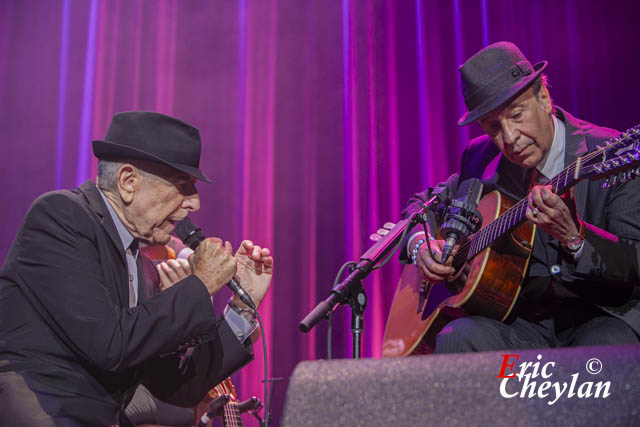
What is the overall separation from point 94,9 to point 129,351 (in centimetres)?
451

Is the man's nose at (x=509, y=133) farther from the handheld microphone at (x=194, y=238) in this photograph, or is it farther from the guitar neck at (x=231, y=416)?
the guitar neck at (x=231, y=416)

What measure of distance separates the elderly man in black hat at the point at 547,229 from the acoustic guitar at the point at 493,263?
0.06 meters

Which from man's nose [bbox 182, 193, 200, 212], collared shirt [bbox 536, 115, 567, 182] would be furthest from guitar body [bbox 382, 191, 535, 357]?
man's nose [bbox 182, 193, 200, 212]

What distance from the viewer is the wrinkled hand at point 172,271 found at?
2.33 metres

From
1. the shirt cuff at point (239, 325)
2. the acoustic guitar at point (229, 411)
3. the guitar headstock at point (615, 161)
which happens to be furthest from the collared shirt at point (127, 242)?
the acoustic guitar at point (229, 411)

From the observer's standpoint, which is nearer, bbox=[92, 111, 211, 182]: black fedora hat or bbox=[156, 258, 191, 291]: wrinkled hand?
bbox=[92, 111, 211, 182]: black fedora hat

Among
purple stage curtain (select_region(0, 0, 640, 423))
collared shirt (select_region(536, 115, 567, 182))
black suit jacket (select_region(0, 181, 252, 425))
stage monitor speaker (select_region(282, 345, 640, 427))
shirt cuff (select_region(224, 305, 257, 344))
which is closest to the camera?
stage monitor speaker (select_region(282, 345, 640, 427))

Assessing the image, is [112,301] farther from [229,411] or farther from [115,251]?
[229,411]

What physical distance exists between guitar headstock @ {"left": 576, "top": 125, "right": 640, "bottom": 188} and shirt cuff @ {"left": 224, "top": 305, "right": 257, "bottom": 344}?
135cm

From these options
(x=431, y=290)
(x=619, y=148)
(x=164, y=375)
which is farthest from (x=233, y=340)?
(x=619, y=148)

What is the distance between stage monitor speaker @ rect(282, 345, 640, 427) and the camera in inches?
21.8

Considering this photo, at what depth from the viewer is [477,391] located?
0.57 m

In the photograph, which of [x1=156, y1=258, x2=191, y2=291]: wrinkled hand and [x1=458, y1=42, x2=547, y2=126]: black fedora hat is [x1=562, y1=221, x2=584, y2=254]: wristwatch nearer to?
[x1=458, y1=42, x2=547, y2=126]: black fedora hat

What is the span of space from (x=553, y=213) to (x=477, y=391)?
1.59m
